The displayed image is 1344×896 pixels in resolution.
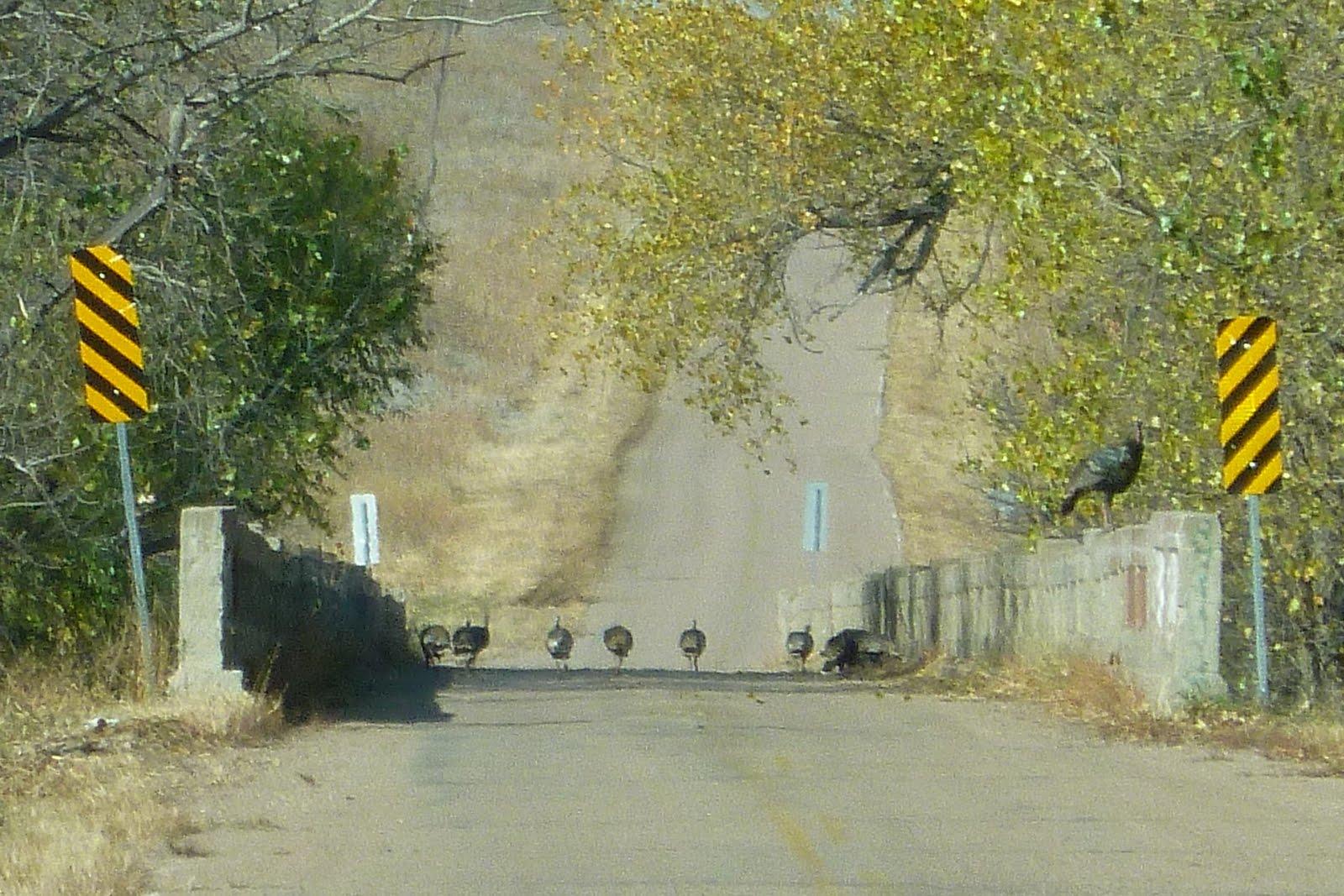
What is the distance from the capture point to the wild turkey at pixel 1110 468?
1605 centimetres

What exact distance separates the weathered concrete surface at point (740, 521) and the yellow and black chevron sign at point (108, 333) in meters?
21.1

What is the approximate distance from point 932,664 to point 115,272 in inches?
439

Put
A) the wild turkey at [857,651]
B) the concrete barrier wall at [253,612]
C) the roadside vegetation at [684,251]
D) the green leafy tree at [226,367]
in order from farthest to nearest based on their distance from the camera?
the wild turkey at [857,651]
the green leafy tree at [226,367]
the concrete barrier wall at [253,612]
the roadside vegetation at [684,251]

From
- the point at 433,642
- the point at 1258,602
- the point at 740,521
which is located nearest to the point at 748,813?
the point at 1258,602

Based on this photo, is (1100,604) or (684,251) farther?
(684,251)

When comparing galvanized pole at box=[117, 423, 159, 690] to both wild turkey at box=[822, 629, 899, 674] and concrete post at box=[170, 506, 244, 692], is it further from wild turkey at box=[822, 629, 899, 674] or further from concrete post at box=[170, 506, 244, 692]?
wild turkey at box=[822, 629, 899, 674]

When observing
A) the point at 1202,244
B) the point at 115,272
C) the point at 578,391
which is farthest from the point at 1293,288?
the point at 578,391

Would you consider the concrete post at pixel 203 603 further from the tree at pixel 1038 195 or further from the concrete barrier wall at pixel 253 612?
the tree at pixel 1038 195

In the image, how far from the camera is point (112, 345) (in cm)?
1337

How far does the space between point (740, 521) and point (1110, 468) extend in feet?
110

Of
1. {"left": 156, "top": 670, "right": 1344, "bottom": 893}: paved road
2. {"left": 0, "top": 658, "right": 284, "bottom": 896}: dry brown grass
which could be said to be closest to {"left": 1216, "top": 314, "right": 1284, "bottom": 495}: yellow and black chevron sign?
{"left": 156, "top": 670, "right": 1344, "bottom": 893}: paved road

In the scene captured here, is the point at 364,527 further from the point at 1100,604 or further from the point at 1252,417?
the point at 1252,417

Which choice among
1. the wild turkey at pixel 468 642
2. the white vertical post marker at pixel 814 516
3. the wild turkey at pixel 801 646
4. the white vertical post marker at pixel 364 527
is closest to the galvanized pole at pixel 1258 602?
the wild turkey at pixel 468 642

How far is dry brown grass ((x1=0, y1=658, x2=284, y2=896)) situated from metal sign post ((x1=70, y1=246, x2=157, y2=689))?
86cm
